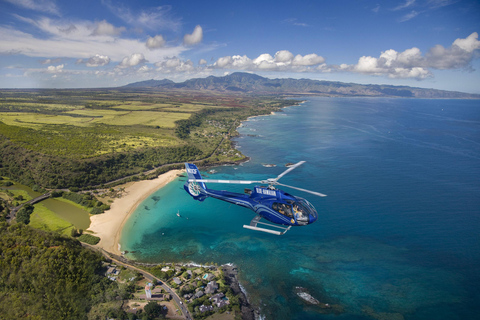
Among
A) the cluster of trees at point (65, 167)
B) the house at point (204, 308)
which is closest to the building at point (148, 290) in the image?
the house at point (204, 308)

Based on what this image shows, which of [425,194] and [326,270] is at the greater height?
[425,194]

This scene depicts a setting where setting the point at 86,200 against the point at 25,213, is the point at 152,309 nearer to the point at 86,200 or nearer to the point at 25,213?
the point at 86,200

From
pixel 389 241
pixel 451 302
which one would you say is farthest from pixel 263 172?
pixel 451 302

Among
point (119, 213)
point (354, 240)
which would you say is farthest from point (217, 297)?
point (119, 213)

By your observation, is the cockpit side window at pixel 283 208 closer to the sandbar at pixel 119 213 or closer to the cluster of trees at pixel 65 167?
the sandbar at pixel 119 213

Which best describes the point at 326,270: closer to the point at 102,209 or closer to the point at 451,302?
the point at 451,302

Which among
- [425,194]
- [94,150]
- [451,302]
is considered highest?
[94,150]

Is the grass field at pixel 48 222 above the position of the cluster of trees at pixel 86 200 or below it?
below
